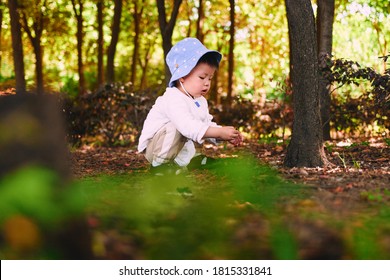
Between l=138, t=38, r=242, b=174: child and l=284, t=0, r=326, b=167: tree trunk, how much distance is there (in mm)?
1084

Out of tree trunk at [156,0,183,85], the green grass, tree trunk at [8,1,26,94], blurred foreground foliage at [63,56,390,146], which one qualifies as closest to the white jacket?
the green grass

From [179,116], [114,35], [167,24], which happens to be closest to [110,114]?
[167,24]

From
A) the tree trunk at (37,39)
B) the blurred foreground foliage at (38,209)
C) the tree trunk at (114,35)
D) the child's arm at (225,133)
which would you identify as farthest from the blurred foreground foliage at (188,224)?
the tree trunk at (37,39)

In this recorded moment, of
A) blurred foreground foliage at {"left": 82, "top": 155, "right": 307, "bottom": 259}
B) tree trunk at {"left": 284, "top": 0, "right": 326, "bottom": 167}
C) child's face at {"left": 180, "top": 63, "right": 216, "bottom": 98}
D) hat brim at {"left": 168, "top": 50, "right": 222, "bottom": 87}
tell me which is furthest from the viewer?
tree trunk at {"left": 284, "top": 0, "right": 326, "bottom": 167}

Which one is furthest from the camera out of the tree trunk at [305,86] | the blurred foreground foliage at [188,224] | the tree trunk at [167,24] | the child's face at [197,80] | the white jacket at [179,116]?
the tree trunk at [167,24]

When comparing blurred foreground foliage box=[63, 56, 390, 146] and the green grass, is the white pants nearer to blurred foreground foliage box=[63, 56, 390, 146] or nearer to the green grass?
the green grass

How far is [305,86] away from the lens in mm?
7059

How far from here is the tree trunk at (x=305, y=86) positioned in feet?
23.0

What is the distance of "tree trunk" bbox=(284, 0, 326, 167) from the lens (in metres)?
7.00

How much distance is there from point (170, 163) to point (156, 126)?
1.25 ft

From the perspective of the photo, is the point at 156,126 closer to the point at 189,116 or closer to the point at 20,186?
the point at 189,116

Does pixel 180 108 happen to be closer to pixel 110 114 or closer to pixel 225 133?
pixel 225 133

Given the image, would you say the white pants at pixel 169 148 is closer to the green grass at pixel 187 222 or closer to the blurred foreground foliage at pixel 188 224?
the green grass at pixel 187 222

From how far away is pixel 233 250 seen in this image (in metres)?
2.96
